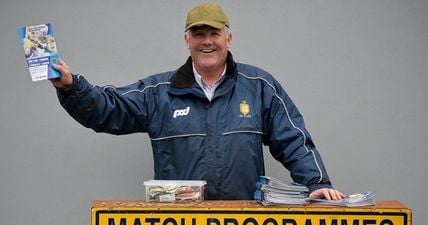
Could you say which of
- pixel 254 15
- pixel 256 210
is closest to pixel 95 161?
pixel 254 15

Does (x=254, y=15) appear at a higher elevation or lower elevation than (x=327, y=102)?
higher

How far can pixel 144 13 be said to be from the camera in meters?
4.11

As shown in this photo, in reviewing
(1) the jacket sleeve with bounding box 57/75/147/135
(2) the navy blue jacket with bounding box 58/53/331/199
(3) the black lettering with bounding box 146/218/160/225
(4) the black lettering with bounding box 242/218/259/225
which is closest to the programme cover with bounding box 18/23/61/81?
(1) the jacket sleeve with bounding box 57/75/147/135

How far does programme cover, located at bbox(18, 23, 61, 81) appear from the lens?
2852 mm

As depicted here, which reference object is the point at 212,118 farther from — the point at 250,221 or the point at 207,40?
the point at 250,221

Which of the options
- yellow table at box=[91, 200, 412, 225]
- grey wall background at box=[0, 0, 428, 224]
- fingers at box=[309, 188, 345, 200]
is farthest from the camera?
grey wall background at box=[0, 0, 428, 224]

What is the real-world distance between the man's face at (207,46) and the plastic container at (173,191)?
2.73 feet

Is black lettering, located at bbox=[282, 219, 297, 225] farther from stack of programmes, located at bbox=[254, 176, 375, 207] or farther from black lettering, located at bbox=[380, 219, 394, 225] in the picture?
black lettering, located at bbox=[380, 219, 394, 225]

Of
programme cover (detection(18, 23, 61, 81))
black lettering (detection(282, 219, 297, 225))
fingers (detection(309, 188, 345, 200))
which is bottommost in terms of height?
black lettering (detection(282, 219, 297, 225))

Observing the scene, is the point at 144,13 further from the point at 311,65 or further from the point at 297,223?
the point at 297,223

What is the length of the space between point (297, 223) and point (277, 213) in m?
0.09

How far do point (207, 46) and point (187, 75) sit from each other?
20cm

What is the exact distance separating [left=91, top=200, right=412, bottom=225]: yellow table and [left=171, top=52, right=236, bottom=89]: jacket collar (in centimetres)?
96

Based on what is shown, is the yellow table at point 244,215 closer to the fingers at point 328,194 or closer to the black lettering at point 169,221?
the black lettering at point 169,221
